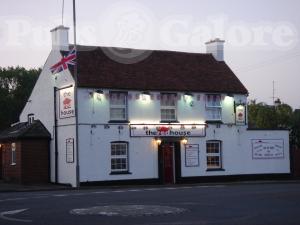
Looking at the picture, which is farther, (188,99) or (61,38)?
(188,99)

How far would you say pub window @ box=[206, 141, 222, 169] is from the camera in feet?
120

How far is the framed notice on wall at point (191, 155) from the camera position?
1404 inches

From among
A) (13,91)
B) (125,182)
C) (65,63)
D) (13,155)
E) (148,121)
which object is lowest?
(125,182)

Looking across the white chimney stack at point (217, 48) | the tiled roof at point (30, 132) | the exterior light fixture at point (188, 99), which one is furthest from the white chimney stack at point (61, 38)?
the white chimney stack at point (217, 48)

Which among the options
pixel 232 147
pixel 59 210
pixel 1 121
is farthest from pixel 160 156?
pixel 1 121

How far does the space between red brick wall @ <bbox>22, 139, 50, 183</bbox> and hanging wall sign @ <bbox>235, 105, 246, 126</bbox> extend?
1177cm

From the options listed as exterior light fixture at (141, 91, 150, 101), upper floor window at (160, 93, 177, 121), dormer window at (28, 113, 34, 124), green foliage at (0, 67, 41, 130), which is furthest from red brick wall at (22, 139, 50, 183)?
green foliage at (0, 67, 41, 130)

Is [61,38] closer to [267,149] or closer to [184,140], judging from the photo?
[184,140]

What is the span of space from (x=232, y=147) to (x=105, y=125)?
8.69m

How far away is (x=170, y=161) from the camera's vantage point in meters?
35.3

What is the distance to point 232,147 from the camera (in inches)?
1465

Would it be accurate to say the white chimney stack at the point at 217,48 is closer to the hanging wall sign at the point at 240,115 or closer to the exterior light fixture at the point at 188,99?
the hanging wall sign at the point at 240,115

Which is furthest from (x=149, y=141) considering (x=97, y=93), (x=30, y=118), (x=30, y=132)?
(x=30, y=118)

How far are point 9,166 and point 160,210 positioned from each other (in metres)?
21.1
